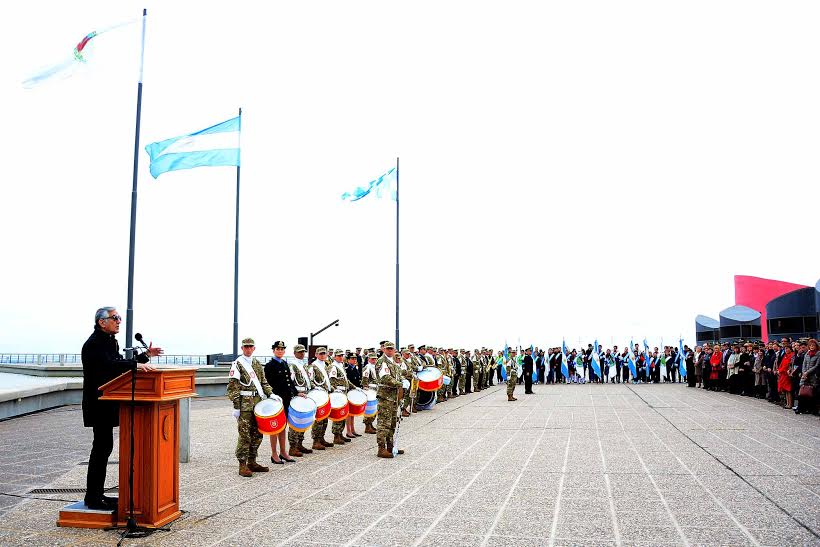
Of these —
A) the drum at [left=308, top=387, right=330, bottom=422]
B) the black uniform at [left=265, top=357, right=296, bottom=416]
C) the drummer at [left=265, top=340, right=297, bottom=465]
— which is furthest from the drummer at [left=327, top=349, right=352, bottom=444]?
the black uniform at [left=265, top=357, right=296, bottom=416]

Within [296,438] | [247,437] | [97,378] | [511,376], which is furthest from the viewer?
[511,376]

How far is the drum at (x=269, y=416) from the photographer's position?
377 inches

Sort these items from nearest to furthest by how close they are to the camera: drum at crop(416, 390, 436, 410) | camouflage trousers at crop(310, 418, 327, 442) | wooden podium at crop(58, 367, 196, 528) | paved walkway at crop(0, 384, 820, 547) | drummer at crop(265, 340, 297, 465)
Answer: paved walkway at crop(0, 384, 820, 547) < wooden podium at crop(58, 367, 196, 528) < drummer at crop(265, 340, 297, 465) < camouflage trousers at crop(310, 418, 327, 442) < drum at crop(416, 390, 436, 410)

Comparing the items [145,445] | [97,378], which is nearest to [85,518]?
[145,445]

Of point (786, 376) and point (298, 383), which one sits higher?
point (298, 383)

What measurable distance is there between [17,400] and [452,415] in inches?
424

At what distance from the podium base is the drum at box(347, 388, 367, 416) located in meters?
6.73

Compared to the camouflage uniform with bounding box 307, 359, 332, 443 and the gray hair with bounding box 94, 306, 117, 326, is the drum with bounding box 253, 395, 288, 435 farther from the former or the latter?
the gray hair with bounding box 94, 306, 117, 326

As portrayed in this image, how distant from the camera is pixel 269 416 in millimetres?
9578

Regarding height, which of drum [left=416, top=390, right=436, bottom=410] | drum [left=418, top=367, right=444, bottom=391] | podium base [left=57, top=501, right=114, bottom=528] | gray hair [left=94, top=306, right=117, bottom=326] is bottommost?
drum [left=416, top=390, right=436, bottom=410]

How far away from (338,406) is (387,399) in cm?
112

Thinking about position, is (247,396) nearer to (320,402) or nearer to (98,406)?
(320,402)

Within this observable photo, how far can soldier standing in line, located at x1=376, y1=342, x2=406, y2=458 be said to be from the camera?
11125 millimetres

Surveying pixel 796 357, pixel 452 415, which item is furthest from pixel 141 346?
pixel 796 357
